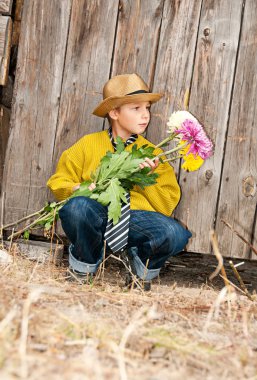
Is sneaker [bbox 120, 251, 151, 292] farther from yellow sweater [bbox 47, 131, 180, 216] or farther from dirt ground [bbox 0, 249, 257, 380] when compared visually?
dirt ground [bbox 0, 249, 257, 380]

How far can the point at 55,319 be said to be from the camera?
6.65 feet

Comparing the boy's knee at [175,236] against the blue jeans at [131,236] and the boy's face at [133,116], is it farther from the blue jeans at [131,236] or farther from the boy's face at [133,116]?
the boy's face at [133,116]

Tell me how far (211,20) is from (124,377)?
Result: 3033 mm

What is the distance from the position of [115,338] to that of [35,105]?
256 cm

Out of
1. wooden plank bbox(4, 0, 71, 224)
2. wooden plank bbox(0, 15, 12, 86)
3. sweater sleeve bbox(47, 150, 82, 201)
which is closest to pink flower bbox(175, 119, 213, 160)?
sweater sleeve bbox(47, 150, 82, 201)

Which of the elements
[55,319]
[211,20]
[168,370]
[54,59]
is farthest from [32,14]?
[168,370]

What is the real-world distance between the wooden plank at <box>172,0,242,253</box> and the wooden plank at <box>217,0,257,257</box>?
51 mm

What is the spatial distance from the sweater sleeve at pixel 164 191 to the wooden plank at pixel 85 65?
0.59 m

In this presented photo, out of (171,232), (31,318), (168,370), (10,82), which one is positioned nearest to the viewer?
(168,370)

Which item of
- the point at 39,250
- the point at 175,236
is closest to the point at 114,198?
the point at 175,236

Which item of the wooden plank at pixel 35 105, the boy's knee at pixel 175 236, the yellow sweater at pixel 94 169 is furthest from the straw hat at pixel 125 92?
the boy's knee at pixel 175 236

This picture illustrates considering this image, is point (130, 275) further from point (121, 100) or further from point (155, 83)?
point (155, 83)

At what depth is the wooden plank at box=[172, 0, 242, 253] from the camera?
13.1ft

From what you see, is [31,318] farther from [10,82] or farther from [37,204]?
[10,82]
